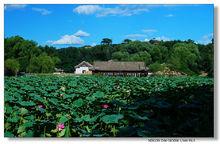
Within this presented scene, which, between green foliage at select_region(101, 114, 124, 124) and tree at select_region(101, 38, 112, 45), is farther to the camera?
tree at select_region(101, 38, 112, 45)

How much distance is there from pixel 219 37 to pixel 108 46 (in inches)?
32.6

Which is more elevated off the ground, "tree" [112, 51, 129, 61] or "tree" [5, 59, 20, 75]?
"tree" [112, 51, 129, 61]

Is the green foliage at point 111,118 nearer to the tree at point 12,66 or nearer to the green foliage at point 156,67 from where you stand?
the green foliage at point 156,67

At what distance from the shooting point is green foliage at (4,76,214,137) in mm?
4973

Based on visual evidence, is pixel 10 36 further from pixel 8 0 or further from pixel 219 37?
pixel 219 37

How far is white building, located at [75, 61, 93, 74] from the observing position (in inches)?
202

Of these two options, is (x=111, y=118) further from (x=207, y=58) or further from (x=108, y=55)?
(x=207, y=58)

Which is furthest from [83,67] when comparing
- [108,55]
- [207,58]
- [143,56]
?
[207,58]

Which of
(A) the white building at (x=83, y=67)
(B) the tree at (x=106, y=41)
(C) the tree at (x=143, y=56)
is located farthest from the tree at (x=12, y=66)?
(C) the tree at (x=143, y=56)

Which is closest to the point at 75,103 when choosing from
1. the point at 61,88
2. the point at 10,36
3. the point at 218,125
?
the point at 61,88

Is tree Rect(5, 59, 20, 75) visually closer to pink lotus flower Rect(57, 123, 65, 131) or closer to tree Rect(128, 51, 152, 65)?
pink lotus flower Rect(57, 123, 65, 131)

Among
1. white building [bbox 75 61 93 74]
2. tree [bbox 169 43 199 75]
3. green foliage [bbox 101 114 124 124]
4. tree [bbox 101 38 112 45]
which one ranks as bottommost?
green foliage [bbox 101 114 124 124]

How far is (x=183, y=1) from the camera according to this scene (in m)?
5.02

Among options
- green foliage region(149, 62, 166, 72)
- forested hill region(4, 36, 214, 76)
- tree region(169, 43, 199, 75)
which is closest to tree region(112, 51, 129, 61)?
forested hill region(4, 36, 214, 76)
